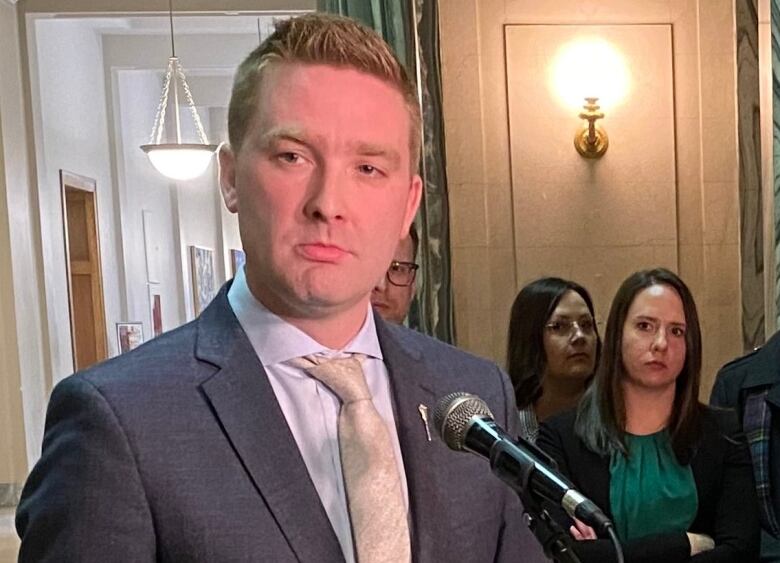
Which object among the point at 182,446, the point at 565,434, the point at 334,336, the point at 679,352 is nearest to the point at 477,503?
the point at 334,336

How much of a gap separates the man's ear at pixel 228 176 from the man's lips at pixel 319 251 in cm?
11

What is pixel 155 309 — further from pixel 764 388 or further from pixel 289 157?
pixel 289 157

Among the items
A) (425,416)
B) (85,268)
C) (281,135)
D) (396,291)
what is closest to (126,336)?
(85,268)

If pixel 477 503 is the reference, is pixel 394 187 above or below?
above

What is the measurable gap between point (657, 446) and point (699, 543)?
248mm

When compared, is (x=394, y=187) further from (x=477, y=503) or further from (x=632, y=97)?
(x=632, y=97)

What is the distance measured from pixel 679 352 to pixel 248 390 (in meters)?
1.62

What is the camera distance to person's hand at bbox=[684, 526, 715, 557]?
212 cm

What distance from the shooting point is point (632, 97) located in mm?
3635

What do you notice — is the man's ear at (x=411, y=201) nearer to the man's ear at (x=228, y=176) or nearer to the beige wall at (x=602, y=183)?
the man's ear at (x=228, y=176)

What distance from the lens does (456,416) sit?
0.95 m

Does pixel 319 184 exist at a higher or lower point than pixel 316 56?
lower

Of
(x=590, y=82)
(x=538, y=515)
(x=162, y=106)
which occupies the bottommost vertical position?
(x=538, y=515)

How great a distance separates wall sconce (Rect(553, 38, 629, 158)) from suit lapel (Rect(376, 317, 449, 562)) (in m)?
2.62
